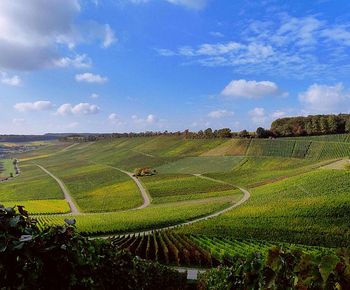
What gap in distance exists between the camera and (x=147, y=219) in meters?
63.1

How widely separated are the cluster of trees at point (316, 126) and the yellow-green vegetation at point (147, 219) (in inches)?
2819

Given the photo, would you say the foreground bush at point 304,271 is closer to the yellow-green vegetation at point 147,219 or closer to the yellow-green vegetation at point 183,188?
the yellow-green vegetation at point 147,219

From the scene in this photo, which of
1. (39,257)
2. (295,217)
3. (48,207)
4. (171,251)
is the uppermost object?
(39,257)

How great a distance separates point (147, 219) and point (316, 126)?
94.0 m

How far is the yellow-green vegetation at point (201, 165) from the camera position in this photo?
11563 cm

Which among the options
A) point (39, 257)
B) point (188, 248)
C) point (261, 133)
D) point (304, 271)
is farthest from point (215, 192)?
point (39, 257)

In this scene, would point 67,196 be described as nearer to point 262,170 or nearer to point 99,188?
point 99,188

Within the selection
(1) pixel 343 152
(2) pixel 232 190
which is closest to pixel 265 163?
(1) pixel 343 152

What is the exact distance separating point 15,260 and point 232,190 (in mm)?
86321

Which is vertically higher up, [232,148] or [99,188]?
[232,148]

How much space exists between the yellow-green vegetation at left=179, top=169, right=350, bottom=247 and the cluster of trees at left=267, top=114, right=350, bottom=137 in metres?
61.2

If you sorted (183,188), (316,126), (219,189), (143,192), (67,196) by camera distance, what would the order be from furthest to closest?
(316,126)
(67,196)
(143,192)
(183,188)
(219,189)

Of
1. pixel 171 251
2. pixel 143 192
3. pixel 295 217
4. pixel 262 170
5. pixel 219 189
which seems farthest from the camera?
pixel 262 170

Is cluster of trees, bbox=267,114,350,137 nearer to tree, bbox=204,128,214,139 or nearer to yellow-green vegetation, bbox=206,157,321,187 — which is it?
tree, bbox=204,128,214,139
